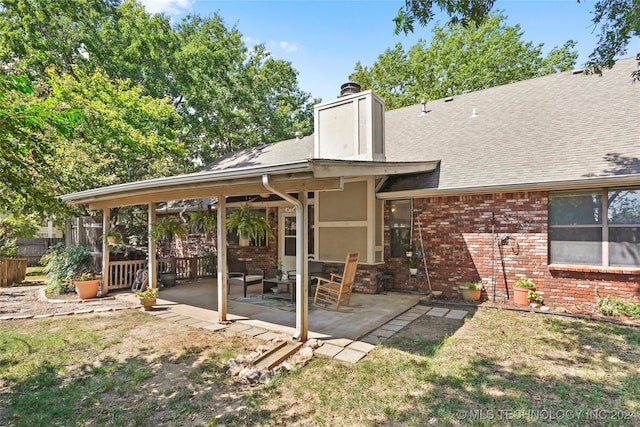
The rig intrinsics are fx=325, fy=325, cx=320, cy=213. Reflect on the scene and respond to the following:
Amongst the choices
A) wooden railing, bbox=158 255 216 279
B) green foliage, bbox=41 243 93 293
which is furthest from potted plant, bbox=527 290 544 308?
green foliage, bbox=41 243 93 293

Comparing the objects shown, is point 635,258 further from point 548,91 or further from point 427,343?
point 548,91

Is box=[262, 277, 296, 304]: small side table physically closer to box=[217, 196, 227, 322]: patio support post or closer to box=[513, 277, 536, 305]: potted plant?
box=[217, 196, 227, 322]: patio support post

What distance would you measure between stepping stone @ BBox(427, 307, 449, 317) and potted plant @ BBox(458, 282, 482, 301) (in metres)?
0.79

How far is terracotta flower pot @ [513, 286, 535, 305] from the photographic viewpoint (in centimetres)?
645

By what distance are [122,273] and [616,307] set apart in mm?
10805

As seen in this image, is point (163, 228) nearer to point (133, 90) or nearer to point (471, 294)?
point (133, 90)

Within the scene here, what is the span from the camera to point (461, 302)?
6934 millimetres

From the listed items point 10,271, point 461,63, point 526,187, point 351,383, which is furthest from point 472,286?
point 461,63

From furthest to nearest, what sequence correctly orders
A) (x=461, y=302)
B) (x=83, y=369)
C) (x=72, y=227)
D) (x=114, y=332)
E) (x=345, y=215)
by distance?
1. (x=72, y=227)
2. (x=345, y=215)
3. (x=461, y=302)
4. (x=114, y=332)
5. (x=83, y=369)

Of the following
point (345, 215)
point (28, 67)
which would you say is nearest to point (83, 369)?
point (345, 215)

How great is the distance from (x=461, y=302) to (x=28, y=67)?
1707 centimetres

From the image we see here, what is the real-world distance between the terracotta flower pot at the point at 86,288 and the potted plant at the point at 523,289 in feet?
30.6

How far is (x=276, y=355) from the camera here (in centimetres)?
413

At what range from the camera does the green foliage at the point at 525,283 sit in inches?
254
